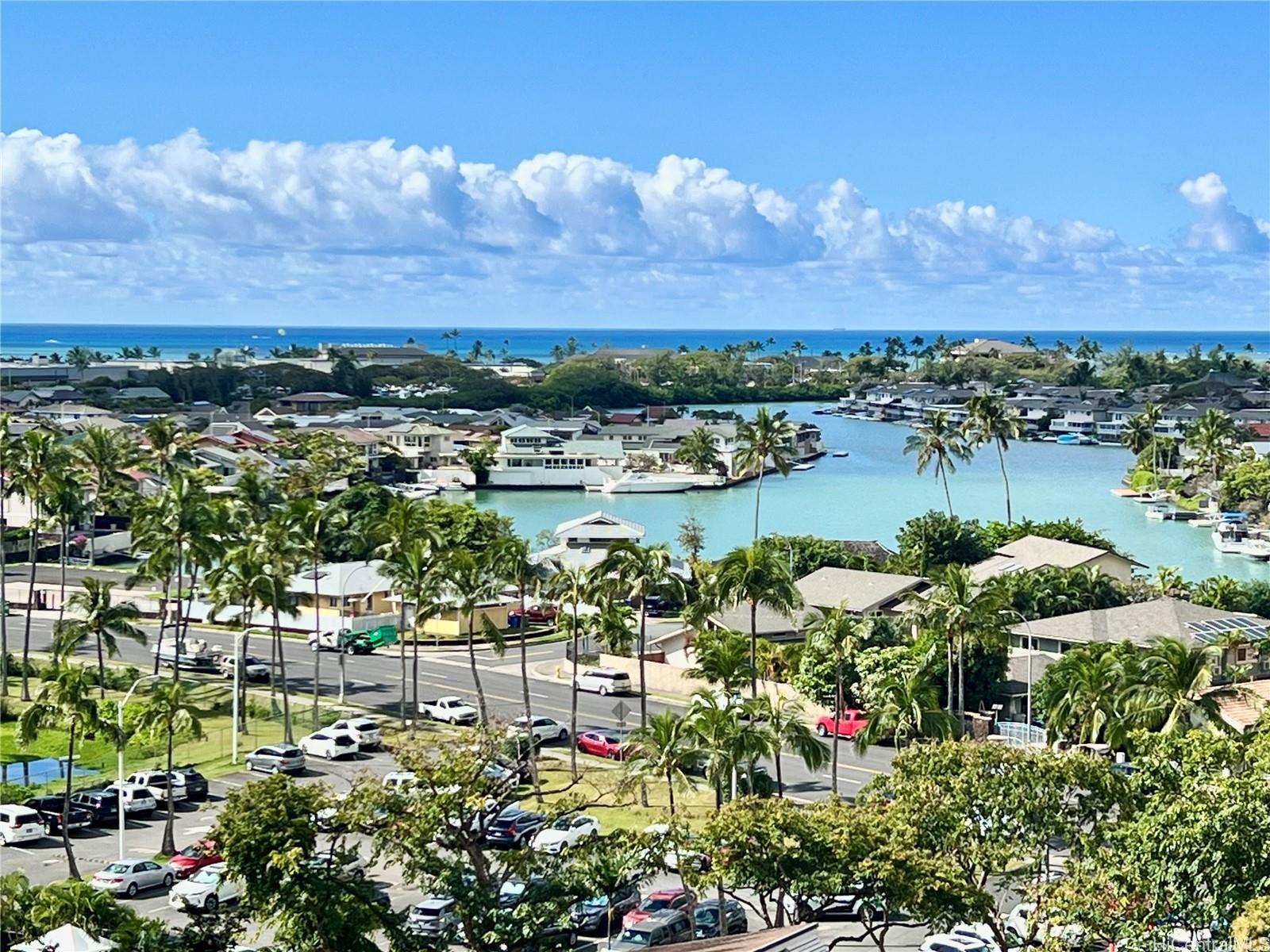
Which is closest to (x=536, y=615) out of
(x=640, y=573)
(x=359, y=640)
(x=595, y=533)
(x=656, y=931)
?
(x=359, y=640)

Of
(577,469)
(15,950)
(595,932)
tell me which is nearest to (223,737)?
(595,932)

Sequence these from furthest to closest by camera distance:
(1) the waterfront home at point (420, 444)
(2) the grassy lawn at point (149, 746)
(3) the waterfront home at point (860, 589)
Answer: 1. (1) the waterfront home at point (420, 444)
2. (3) the waterfront home at point (860, 589)
3. (2) the grassy lawn at point (149, 746)

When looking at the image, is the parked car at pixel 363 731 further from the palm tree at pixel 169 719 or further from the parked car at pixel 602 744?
A: the palm tree at pixel 169 719

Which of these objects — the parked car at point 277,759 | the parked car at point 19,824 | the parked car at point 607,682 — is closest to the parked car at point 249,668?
the parked car at point 277,759

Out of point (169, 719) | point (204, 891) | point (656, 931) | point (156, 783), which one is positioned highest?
point (169, 719)

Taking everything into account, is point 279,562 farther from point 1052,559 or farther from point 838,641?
point 1052,559

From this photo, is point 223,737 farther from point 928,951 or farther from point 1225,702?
point 1225,702

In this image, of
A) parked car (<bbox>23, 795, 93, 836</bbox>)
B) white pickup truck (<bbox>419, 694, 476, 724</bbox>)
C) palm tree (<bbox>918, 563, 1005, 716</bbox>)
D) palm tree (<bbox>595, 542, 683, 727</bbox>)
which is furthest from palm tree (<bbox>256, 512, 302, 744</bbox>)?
palm tree (<bbox>918, 563, 1005, 716</bbox>)
